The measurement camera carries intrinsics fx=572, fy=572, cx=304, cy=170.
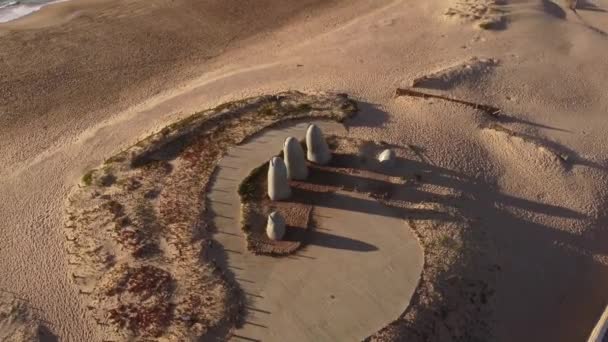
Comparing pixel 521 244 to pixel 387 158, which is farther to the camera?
pixel 387 158

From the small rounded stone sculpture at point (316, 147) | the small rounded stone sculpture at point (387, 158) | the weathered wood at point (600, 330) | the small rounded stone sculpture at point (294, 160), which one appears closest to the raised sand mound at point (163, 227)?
the small rounded stone sculpture at point (316, 147)

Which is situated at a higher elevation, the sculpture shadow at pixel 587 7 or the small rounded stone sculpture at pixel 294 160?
the sculpture shadow at pixel 587 7

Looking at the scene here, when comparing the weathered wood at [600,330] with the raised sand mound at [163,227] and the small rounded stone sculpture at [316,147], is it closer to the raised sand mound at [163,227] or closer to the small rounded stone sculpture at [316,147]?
the small rounded stone sculpture at [316,147]

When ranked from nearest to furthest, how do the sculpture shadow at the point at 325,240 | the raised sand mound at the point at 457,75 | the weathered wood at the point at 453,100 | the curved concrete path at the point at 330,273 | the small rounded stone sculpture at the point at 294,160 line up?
the curved concrete path at the point at 330,273 → the sculpture shadow at the point at 325,240 → the small rounded stone sculpture at the point at 294,160 → the weathered wood at the point at 453,100 → the raised sand mound at the point at 457,75

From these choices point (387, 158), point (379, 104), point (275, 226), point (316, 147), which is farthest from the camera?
point (379, 104)

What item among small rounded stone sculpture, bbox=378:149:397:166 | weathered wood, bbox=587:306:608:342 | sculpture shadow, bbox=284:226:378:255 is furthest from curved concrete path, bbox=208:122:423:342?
weathered wood, bbox=587:306:608:342

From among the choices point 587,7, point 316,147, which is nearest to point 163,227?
point 316,147

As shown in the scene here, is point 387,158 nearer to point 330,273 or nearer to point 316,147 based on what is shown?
point 316,147

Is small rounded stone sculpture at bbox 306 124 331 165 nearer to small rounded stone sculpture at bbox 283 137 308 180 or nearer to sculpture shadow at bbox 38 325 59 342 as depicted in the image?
small rounded stone sculpture at bbox 283 137 308 180
